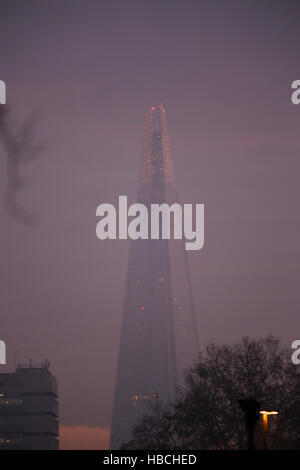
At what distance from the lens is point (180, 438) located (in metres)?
88.3

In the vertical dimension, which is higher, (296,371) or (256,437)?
(296,371)
